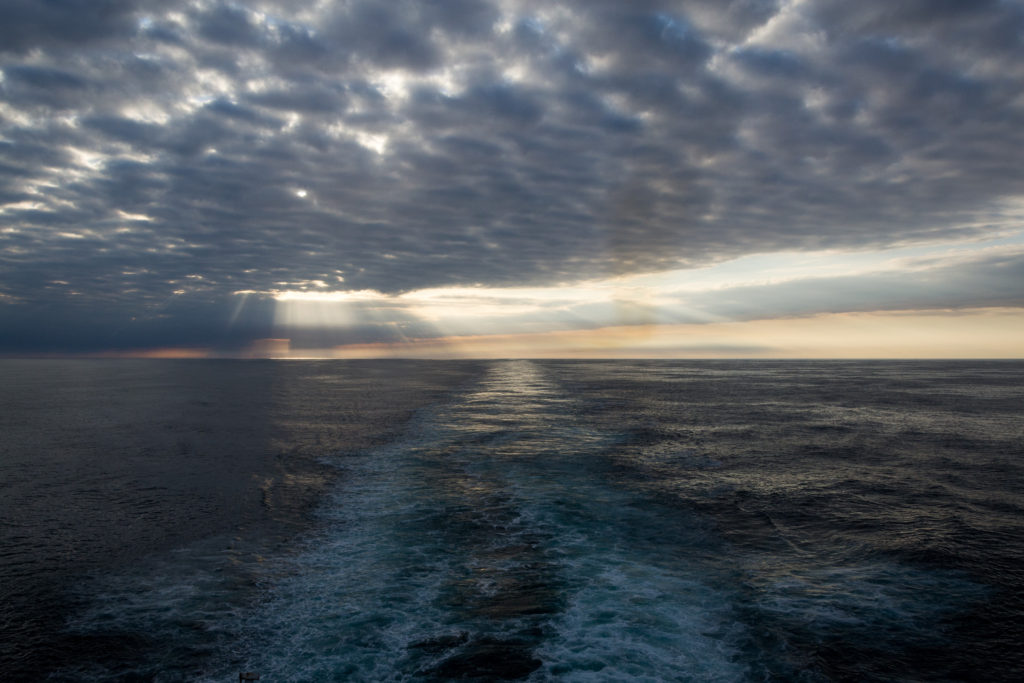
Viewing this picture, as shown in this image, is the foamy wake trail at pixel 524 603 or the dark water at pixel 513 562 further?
the dark water at pixel 513 562

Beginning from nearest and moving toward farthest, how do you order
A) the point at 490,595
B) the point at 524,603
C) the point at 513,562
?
1. the point at 524,603
2. the point at 490,595
3. the point at 513,562

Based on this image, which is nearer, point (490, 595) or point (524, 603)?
point (524, 603)

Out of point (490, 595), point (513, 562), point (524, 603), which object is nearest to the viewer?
point (524, 603)

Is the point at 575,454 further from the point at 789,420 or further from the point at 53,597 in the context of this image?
the point at 789,420

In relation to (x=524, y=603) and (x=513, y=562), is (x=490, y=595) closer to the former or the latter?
(x=524, y=603)

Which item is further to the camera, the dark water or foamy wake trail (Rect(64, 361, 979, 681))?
the dark water

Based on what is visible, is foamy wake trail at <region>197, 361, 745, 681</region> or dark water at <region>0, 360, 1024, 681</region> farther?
dark water at <region>0, 360, 1024, 681</region>

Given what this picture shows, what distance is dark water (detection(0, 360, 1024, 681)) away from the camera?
10.2 m

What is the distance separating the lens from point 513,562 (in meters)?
14.7

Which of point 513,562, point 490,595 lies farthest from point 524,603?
point 513,562

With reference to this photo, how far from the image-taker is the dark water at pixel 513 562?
10242mm

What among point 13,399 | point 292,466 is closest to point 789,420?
point 292,466

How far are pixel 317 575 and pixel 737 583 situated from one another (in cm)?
1075

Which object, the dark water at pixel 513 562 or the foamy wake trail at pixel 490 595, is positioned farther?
the dark water at pixel 513 562
